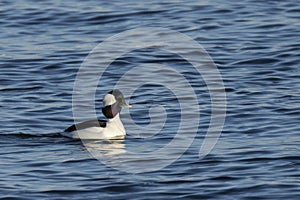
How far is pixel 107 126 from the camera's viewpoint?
50.1 ft

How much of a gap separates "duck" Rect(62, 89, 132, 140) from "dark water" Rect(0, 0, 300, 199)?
0.22 m

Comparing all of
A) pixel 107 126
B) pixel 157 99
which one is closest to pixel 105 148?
pixel 107 126

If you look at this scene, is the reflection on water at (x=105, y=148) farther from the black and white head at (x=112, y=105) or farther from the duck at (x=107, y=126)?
the black and white head at (x=112, y=105)

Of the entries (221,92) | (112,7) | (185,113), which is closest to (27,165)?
(185,113)

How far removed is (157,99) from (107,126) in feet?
6.77

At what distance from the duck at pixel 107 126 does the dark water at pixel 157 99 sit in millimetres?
221

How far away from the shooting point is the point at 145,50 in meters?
21.0

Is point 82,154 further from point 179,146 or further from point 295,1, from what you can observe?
point 295,1

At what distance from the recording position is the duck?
1477 cm

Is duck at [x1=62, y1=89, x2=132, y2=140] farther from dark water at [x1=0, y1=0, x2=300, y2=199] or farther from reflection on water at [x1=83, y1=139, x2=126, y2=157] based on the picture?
dark water at [x1=0, y1=0, x2=300, y2=199]

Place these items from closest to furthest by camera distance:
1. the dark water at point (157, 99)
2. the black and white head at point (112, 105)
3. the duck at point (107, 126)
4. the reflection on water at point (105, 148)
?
the dark water at point (157, 99), the reflection on water at point (105, 148), the duck at point (107, 126), the black and white head at point (112, 105)

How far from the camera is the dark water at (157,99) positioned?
12.2 metres

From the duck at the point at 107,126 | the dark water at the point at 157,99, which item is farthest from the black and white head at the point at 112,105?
the dark water at the point at 157,99

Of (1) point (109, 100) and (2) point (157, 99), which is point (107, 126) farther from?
(2) point (157, 99)
